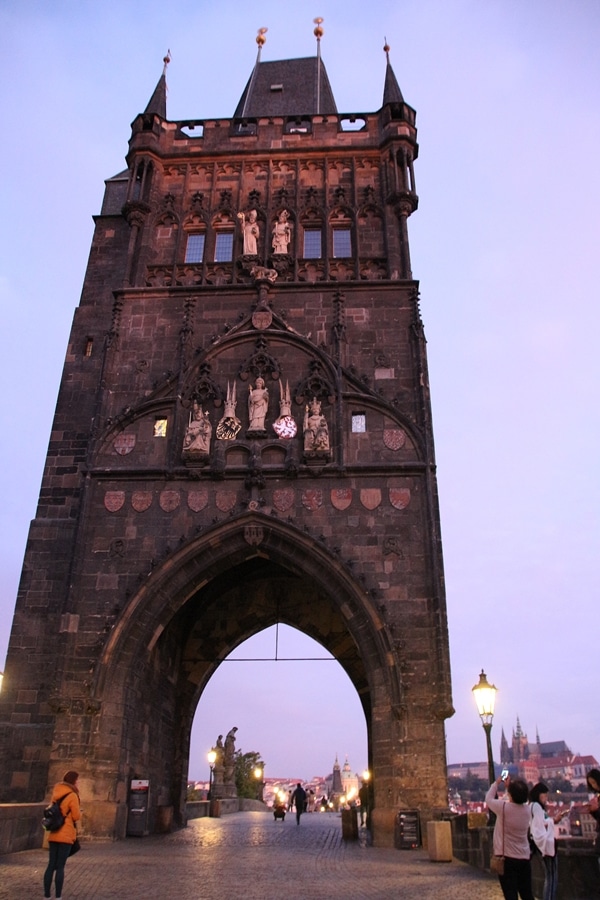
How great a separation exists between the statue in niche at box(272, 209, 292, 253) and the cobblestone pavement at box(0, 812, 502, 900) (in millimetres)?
13422

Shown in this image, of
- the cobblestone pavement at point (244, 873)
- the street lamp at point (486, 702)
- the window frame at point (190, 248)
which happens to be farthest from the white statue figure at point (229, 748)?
the street lamp at point (486, 702)

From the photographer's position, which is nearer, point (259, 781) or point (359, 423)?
point (359, 423)

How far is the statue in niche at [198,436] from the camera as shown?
16.2 m

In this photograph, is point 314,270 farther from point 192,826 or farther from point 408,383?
point 192,826

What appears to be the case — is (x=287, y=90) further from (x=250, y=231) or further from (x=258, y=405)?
(x=258, y=405)

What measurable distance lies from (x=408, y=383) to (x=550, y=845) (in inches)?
456

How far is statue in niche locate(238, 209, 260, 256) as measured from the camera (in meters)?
19.2

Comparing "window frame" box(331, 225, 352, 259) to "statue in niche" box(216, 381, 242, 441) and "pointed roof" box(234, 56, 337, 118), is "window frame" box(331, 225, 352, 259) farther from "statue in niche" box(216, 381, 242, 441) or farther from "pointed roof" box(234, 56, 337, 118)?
"pointed roof" box(234, 56, 337, 118)

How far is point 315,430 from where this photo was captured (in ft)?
53.6

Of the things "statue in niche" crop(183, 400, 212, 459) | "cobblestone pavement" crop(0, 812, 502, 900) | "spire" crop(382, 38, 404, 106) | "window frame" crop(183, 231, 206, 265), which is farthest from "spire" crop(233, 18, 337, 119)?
"cobblestone pavement" crop(0, 812, 502, 900)

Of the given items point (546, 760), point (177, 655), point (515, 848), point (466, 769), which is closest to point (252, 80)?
point (177, 655)

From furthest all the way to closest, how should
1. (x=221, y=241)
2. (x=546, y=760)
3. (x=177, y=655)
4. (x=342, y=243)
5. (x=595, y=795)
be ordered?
(x=546, y=760) → (x=221, y=241) → (x=342, y=243) → (x=177, y=655) → (x=595, y=795)

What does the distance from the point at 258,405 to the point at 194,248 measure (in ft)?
18.7

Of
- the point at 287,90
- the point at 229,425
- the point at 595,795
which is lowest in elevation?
the point at 595,795
